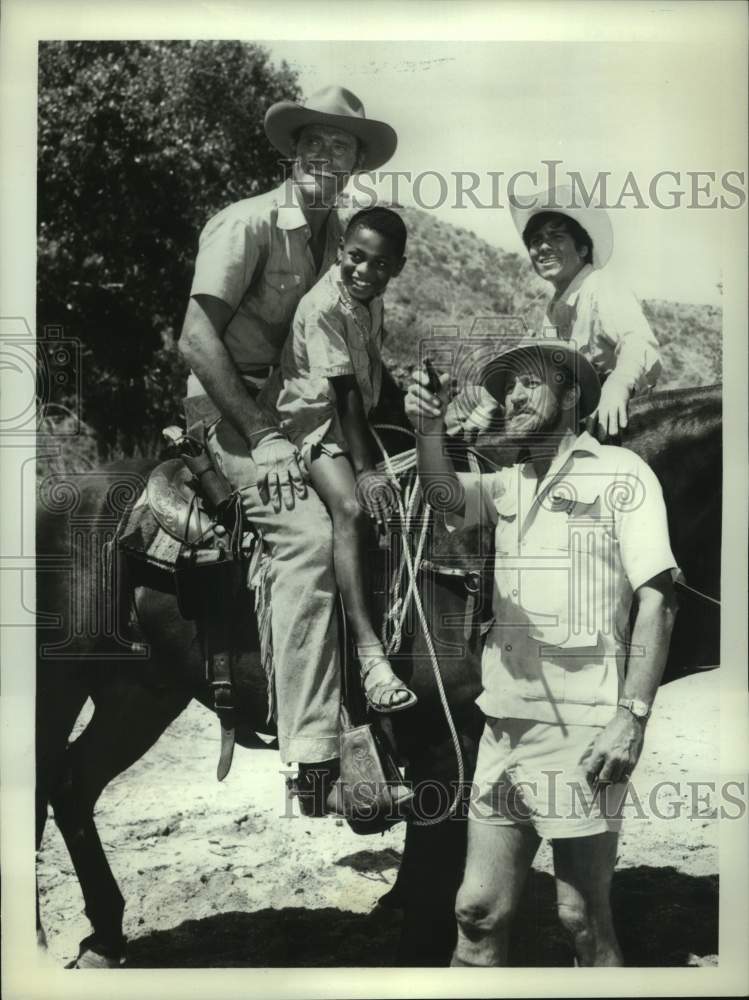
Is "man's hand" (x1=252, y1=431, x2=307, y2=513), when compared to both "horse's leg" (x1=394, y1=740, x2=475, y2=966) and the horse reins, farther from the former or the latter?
"horse's leg" (x1=394, y1=740, x2=475, y2=966)

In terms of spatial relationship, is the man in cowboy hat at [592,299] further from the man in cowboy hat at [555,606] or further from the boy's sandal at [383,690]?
the boy's sandal at [383,690]

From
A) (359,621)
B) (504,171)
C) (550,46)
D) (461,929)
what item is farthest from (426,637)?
(550,46)

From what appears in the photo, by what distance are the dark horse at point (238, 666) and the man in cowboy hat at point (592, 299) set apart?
0.12 m

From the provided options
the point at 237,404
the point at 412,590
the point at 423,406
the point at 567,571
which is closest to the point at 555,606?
the point at 567,571

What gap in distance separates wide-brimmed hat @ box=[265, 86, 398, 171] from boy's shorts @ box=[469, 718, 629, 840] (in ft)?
7.31

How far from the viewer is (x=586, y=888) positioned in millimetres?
4520

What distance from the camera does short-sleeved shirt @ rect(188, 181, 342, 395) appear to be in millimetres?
4496

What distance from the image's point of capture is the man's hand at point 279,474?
4.46 meters

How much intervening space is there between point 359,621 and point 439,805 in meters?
0.79

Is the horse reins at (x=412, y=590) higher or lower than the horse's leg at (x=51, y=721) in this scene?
higher

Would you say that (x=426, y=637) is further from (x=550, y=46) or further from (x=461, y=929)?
(x=550, y=46)

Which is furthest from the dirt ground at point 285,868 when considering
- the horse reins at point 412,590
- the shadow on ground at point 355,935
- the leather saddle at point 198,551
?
the horse reins at point 412,590

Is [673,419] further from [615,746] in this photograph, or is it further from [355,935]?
[355,935]

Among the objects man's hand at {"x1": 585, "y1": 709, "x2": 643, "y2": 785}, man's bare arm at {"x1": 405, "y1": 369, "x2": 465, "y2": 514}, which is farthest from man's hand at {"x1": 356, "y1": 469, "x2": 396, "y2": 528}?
man's hand at {"x1": 585, "y1": 709, "x2": 643, "y2": 785}
